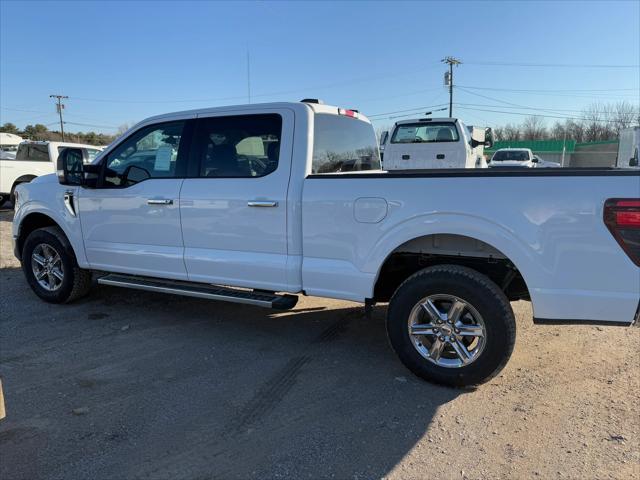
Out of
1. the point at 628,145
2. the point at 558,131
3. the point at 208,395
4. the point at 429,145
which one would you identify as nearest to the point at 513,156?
the point at 628,145

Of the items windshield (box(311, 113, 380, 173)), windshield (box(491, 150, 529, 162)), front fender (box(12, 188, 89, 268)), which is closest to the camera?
windshield (box(311, 113, 380, 173))

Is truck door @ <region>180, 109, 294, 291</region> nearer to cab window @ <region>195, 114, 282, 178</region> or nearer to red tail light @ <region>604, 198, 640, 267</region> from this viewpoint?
cab window @ <region>195, 114, 282, 178</region>

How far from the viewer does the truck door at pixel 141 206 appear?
455 centimetres

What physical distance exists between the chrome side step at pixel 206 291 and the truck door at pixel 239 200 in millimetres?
102

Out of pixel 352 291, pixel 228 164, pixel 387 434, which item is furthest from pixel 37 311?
pixel 387 434

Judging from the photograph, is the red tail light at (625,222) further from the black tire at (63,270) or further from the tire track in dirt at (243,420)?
the black tire at (63,270)

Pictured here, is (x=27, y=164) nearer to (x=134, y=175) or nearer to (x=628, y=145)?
(x=134, y=175)

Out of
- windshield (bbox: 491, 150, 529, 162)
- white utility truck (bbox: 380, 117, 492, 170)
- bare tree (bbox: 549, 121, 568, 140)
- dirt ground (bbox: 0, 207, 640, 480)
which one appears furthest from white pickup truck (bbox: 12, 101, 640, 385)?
bare tree (bbox: 549, 121, 568, 140)

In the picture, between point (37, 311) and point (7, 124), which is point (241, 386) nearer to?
point (37, 311)

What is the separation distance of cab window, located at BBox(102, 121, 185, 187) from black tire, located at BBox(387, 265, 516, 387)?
2419mm

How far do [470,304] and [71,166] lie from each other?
399 cm

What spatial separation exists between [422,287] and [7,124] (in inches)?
3282

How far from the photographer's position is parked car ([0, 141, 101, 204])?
45.9ft

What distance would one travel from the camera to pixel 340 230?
12.3 ft
